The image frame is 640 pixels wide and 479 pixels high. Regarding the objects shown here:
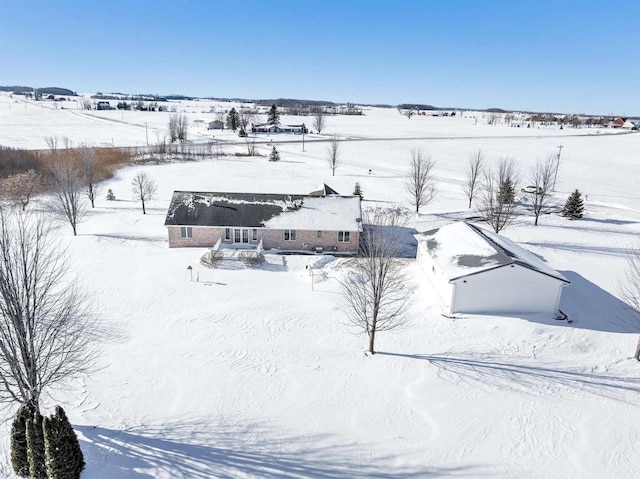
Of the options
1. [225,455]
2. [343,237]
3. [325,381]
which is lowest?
[225,455]

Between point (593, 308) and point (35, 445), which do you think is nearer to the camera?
point (35, 445)

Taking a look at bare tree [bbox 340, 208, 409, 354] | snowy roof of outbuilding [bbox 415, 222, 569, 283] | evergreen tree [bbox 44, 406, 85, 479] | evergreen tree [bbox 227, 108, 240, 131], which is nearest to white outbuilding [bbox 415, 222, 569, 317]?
snowy roof of outbuilding [bbox 415, 222, 569, 283]

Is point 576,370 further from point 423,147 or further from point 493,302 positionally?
point 423,147

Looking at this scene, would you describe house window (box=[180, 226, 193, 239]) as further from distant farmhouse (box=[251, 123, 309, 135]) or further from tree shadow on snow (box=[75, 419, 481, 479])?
distant farmhouse (box=[251, 123, 309, 135])

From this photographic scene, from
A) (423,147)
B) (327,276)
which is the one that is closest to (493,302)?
(327,276)

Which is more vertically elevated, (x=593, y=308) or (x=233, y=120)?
(x=233, y=120)

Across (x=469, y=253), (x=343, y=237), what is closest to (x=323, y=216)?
(x=343, y=237)

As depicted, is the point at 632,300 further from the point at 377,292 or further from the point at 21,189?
the point at 21,189

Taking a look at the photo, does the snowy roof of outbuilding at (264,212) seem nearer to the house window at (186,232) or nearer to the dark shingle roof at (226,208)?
the dark shingle roof at (226,208)

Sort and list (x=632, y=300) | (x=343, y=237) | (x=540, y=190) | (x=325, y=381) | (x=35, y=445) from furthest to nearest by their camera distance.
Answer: (x=540, y=190)
(x=343, y=237)
(x=632, y=300)
(x=325, y=381)
(x=35, y=445)
